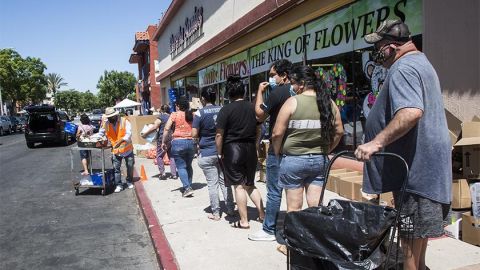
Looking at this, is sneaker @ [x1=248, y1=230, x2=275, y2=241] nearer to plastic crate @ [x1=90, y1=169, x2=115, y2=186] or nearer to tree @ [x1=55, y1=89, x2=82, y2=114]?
plastic crate @ [x1=90, y1=169, x2=115, y2=186]

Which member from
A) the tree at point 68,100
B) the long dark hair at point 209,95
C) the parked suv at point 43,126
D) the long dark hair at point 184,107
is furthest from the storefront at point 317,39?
the tree at point 68,100

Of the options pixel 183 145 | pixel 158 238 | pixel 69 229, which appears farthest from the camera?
pixel 183 145

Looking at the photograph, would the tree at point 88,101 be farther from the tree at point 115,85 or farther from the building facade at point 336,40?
the building facade at point 336,40

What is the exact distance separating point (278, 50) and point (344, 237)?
8626 mm

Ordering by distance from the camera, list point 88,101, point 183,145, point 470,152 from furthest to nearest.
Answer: point 88,101 → point 183,145 → point 470,152

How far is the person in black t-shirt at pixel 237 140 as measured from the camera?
5023 millimetres

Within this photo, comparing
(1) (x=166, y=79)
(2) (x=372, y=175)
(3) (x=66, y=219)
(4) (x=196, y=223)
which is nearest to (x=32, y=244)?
(3) (x=66, y=219)

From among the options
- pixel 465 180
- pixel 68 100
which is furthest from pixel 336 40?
pixel 68 100

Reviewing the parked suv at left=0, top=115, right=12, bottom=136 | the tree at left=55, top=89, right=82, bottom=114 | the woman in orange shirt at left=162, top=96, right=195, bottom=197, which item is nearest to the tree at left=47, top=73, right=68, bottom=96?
the tree at left=55, top=89, right=82, bottom=114

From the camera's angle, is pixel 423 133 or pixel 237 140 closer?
pixel 423 133

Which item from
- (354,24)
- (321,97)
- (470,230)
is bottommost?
(470,230)

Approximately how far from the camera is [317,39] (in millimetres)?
8484

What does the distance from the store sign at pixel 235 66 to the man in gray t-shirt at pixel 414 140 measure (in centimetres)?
956

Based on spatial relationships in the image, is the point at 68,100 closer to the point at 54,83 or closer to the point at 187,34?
the point at 54,83
